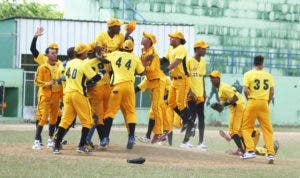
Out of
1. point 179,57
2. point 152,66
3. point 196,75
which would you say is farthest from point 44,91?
point 196,75

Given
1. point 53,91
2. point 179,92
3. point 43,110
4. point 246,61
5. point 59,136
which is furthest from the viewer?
point 246,61

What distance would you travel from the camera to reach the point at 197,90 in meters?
22.8

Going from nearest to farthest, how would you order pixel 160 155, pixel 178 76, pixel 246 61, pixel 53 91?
pixel 160 155
pixel 53 91
pixel 178 76
pixel 246 61

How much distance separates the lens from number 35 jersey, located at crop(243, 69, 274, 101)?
19.5 m

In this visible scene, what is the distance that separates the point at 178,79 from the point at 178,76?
0.10 meters

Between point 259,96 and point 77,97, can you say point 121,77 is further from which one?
point 259,96

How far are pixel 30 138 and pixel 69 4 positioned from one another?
25.7 metres

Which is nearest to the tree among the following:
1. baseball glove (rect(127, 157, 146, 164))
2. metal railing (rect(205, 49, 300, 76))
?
metal railing (rect(205, 49, 300, 76))

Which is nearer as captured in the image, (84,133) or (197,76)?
(84,133)

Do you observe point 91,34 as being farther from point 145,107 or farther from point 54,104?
point 54,104

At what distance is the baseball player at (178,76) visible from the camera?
70.8 feet

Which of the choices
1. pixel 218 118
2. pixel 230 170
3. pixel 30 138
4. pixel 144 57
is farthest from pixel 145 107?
pixel 230 170

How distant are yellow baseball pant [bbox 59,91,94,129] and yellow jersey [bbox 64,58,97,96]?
0.10m

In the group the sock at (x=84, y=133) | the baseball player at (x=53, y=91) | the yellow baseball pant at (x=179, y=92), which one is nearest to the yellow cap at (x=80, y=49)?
the sock at (x=84, y=133)
